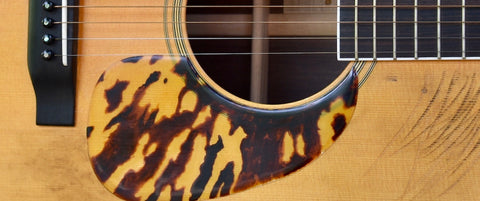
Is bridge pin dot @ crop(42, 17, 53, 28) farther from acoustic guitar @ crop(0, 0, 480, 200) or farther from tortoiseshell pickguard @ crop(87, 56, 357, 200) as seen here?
tortoiseshell pickguard @ crop(87, 56, 357, 200)

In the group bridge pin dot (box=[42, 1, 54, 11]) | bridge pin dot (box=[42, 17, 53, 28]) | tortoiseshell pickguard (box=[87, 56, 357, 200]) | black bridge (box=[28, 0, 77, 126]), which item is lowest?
tortoiseshell pickguard (box=[87, 56, 357, 200])

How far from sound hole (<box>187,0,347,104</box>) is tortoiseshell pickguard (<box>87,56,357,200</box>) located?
0.17m

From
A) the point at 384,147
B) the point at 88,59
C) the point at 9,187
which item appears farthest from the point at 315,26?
the point at 9,187

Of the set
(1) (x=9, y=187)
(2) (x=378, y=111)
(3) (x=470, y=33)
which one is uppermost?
(3) (x=470, y=33)

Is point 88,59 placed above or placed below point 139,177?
above

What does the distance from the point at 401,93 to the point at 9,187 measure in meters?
0.60

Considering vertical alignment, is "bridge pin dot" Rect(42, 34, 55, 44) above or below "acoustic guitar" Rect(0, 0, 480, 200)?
above

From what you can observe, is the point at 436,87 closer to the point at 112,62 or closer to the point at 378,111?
the point at 378,111

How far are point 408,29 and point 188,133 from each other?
0.35 meters

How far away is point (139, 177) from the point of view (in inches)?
27.5

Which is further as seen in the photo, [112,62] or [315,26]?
[315,26]

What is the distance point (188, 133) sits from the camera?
2.28 feet

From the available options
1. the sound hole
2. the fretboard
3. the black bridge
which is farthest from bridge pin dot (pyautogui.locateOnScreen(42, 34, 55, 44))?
the fretboard

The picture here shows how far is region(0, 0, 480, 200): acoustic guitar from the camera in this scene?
68 cm
